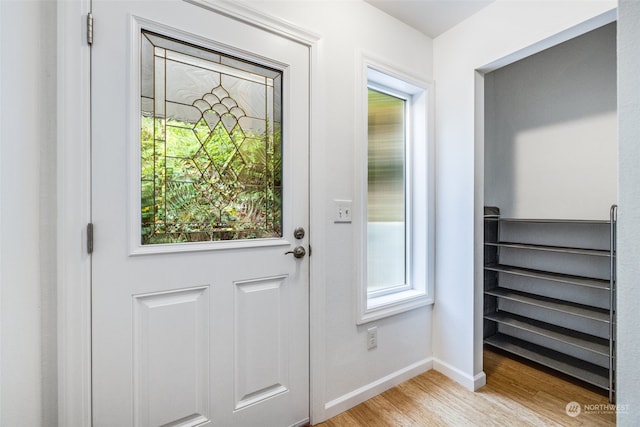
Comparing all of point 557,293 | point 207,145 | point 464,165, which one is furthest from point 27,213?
point 557,293

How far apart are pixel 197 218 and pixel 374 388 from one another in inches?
56.3

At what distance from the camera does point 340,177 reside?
63.4 inches

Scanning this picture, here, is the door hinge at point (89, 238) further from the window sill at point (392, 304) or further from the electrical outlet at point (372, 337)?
the electrical outlet at point (372, 337)

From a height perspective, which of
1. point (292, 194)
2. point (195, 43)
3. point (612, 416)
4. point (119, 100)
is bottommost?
point (612, 416)

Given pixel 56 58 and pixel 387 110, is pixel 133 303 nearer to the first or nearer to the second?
pixel 56 58

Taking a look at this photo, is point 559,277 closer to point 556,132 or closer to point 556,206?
point 556,206

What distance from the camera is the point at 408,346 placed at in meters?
1.95

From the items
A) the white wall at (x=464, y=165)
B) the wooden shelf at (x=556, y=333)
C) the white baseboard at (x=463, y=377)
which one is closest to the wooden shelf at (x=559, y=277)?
the wooden shelf at (x=556, y=333)

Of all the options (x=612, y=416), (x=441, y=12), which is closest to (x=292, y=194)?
(x=441, y=12)

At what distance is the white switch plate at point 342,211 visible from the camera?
1.59 m

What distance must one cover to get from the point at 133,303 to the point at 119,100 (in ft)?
2.43

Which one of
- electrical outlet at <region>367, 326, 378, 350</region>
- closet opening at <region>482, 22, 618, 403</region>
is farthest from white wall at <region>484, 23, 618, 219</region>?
electrical outlet at <region>367, 326, 378, 350</region>

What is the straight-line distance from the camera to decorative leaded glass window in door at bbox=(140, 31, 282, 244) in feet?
3.71

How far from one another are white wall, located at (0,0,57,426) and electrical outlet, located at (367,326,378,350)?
1.41 meters
